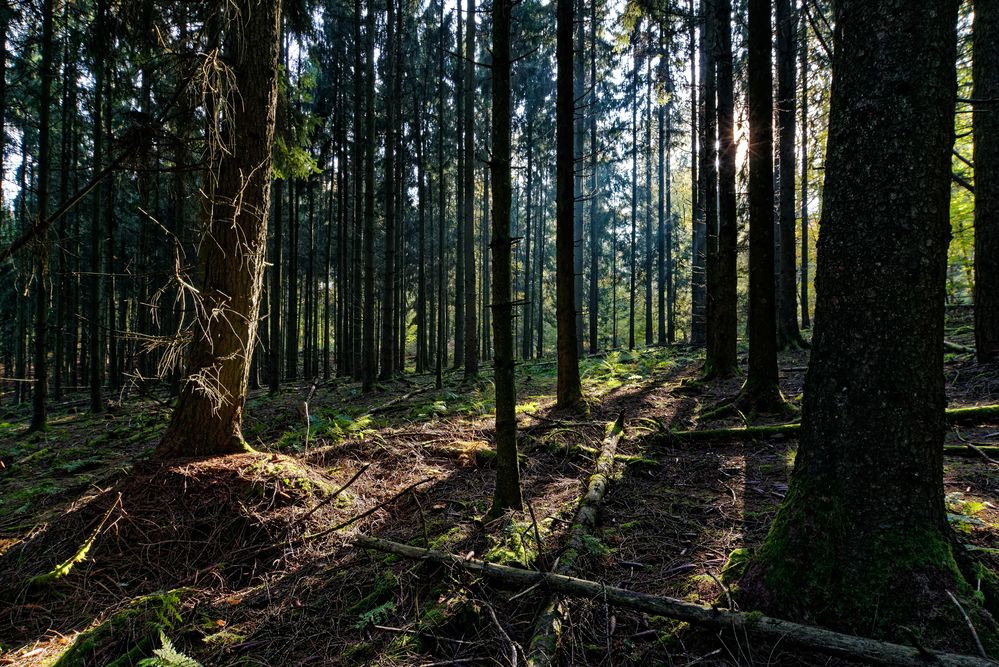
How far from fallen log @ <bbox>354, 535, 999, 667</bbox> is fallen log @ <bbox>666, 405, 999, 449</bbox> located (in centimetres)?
331

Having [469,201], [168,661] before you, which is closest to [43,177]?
[469,201]

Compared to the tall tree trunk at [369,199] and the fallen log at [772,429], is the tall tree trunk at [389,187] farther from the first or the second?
the fallen log at [772,429]

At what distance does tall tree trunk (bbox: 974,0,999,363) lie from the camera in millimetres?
5895

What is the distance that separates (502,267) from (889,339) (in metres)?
2.43

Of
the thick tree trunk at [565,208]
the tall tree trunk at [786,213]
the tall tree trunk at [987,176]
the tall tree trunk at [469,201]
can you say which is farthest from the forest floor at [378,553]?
the tall tree trunk at [469,201]

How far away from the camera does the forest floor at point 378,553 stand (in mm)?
2447

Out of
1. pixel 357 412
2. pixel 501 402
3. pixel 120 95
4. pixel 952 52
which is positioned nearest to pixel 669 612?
pixel 501 402

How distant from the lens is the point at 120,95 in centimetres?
513

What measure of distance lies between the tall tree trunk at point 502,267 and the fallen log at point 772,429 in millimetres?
2786

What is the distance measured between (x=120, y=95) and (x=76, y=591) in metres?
5.20

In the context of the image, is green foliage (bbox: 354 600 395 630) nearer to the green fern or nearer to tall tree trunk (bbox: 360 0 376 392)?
the green fern

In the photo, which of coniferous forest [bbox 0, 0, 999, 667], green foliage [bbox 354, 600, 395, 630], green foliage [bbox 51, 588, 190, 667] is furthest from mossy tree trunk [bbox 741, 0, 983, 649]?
green foliage [bbox 51, 588, 190, 667]

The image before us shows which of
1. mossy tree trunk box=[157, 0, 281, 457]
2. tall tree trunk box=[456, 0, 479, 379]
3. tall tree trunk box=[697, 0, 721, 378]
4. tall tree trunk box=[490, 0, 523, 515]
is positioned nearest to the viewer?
tall tree trunk box=[490, 0, 523, 515]

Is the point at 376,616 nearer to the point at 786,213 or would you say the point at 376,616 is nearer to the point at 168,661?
the point at 168,661
